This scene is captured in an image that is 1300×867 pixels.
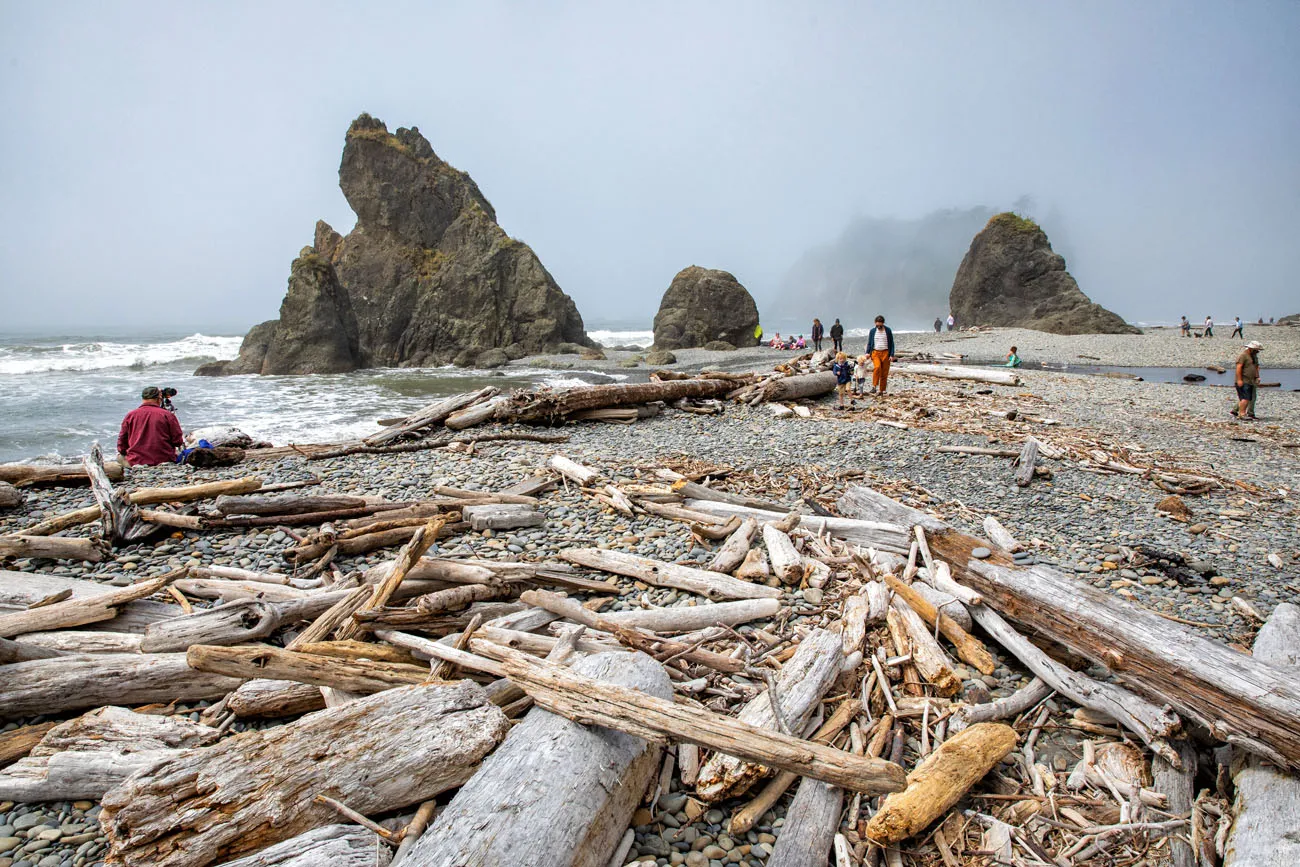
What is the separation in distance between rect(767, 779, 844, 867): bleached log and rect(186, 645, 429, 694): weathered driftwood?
7.19ft

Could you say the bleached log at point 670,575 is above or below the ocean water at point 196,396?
below

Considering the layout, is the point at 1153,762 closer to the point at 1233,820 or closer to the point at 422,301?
the point at 1233,820

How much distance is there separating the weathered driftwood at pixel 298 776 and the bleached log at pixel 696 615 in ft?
4.89

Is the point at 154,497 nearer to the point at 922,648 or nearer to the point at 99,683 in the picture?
the point at 99,683

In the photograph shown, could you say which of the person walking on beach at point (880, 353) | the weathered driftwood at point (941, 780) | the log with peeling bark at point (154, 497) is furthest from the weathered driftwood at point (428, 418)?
the weathered driftwood at point (941, 780)

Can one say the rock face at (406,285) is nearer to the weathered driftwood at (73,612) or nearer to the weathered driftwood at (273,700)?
the weathered driftwood at (73,612)

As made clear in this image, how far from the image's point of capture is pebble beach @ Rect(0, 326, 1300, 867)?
9.83ft

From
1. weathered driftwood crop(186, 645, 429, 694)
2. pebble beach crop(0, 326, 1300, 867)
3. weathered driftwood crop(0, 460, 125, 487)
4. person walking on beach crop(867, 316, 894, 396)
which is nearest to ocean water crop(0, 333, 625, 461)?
weathered driftwood crop(0, 460, 125, 487)

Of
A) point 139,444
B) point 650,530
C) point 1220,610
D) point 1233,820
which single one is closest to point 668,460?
point 650,530

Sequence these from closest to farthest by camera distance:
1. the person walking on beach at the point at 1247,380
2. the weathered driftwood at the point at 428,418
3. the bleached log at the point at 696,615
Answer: the bleached log at the point at 696,615 → the weathered driftwood at the point at 428,418 → the person walking on beach at the point at 1247,380

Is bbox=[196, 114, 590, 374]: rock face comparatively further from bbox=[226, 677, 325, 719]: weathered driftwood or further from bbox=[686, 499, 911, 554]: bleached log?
bbox=[226, 677, 325, 719]: weathered driftwood

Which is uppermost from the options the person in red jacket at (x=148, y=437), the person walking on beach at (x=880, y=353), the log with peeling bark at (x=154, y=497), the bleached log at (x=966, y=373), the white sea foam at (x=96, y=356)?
the white sea foam at (x=96, y=356)

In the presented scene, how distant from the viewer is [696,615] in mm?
4496

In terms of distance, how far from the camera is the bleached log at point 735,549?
5406mm
